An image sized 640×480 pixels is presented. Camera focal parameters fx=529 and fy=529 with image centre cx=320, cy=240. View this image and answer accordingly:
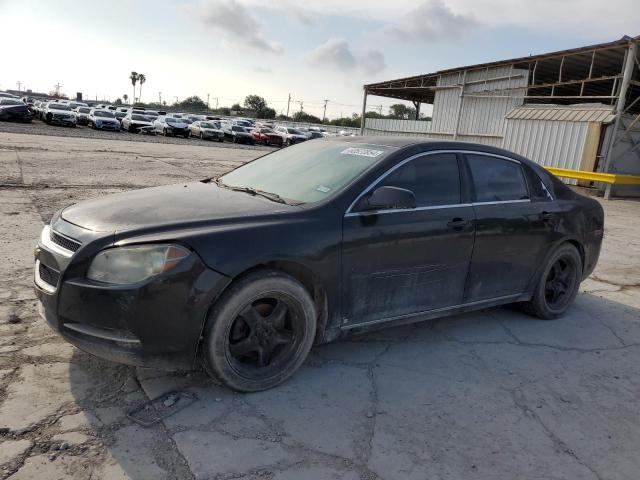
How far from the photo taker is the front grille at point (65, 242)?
310cm

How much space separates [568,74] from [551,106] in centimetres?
415

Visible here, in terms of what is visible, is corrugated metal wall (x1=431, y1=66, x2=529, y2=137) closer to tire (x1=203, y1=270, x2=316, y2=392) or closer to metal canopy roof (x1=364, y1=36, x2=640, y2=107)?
metal canopy roof (x1=364, y1=36, x2=640, y2=107)

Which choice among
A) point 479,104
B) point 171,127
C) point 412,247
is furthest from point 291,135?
point 412,247

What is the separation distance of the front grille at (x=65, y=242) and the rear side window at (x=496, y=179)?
119 inches

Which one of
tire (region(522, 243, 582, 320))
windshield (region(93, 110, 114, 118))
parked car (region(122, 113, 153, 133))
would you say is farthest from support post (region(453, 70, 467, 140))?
tire (region(522, 243, 582, 320))

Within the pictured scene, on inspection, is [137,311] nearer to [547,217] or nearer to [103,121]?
[547,217]

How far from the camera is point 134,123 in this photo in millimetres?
35781

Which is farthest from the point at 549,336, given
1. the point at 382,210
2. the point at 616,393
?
the point at 382,210

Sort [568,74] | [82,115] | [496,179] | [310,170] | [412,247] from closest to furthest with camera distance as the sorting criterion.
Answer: [412,247] → [310,170] → [496,179] → [568,74] → [82,115]

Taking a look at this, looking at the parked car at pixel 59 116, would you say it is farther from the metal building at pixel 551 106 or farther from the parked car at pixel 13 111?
the metal building at pixel 551 106

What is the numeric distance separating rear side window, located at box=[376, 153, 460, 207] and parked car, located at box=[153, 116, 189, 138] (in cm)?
3463

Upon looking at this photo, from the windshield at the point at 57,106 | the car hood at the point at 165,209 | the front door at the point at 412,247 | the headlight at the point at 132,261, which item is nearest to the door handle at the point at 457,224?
the front door at the point at 412,247

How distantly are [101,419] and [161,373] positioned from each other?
599 mm

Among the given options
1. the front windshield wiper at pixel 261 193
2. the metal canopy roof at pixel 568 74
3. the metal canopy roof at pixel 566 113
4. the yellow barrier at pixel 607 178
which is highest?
the metal canopy roof at pixel 568 74
